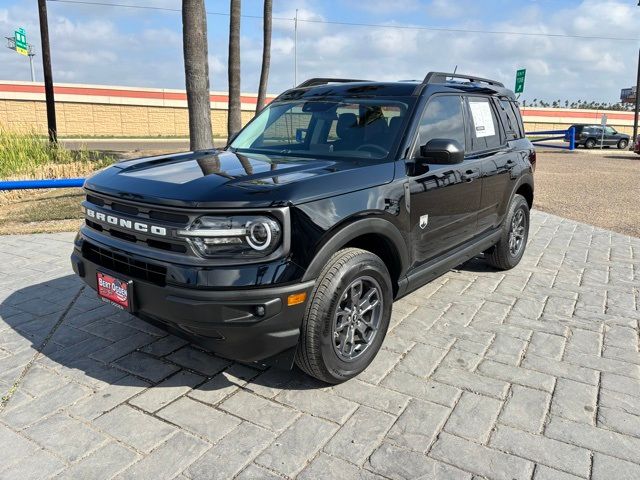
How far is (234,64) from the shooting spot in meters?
14.3

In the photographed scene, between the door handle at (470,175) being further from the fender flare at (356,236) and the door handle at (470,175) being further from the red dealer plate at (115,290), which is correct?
the red dealer plate at (115,290)

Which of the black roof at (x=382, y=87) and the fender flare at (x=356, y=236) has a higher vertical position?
the black roof at (x=382, y=87)

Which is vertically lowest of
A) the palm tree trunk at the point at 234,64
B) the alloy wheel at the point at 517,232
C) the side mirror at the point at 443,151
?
the alloy wheel at the point at 517,232

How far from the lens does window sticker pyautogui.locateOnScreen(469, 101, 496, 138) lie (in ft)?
14.9

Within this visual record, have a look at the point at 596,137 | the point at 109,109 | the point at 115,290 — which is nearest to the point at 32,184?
the point at 115,290

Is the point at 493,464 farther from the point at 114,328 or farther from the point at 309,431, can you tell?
the point at 114,328

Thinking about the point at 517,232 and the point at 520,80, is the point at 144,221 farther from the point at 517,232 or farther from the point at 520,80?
the point at 520,80

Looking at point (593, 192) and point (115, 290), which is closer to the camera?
point (115, 290)

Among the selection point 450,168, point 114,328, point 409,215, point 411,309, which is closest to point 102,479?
point 114,328

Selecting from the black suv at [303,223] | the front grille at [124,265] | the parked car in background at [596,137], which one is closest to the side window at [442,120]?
the black suv at [303,223]

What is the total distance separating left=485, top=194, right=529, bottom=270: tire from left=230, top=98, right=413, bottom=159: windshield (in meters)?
2.18

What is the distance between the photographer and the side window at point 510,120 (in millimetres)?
5219

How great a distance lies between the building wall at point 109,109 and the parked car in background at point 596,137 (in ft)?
71.0

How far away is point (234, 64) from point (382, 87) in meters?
11.3
